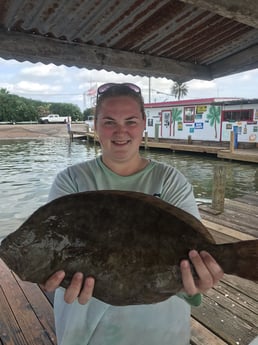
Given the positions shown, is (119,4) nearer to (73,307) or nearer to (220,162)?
(73,307)

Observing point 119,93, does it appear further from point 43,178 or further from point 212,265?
point 43,178

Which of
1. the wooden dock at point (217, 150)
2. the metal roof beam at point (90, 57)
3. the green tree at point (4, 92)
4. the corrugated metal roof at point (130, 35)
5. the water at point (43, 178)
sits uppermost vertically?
the green tree at point (4, 92)

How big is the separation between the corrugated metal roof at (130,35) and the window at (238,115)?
19.8 m

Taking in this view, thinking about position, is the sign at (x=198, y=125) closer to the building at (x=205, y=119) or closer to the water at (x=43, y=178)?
the building at (x=205, y=119)

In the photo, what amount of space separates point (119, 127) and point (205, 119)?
80.8 feet

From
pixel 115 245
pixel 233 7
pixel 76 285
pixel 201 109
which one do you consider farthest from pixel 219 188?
pixel 201 109

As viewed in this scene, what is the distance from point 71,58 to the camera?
125 inches

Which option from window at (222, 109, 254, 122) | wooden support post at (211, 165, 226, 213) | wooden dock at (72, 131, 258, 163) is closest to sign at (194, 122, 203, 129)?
wooden dock at (72, 131, 258, 163)

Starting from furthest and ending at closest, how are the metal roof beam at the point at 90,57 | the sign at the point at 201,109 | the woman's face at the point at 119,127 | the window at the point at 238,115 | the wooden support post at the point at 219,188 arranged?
the sign at the point at 201,109, the window at the point at 238,115, the wooden support post at the point at 219,188, the metal roof beam at the point at 90,57, the woman's face at the point at 119,127

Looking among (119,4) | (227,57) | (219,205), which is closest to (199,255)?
(119,4)

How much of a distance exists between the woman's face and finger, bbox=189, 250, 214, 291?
67 cm

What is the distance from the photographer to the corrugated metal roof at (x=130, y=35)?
2.62 metres

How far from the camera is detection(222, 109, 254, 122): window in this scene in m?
22.2

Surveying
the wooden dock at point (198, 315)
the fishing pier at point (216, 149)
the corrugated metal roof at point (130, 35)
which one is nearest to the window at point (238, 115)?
the fishing pier at point (216, 149)
